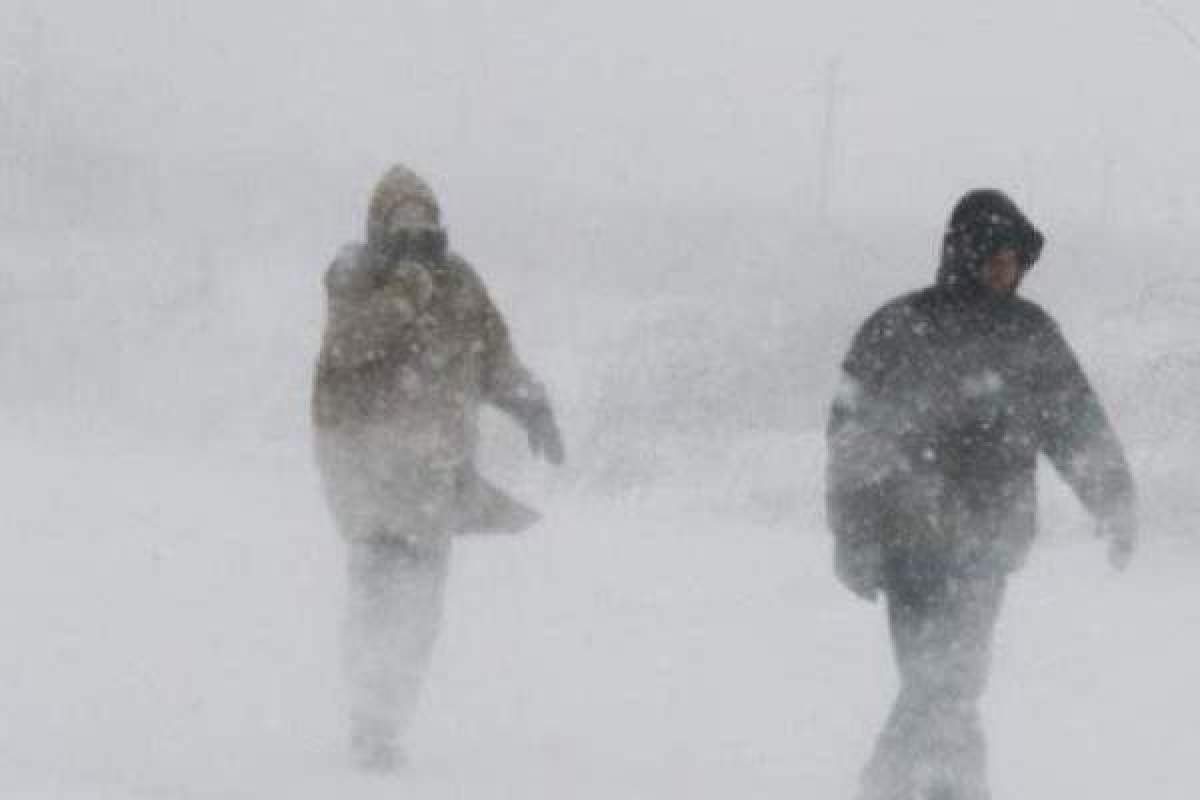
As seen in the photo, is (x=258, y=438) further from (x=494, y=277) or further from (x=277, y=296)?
(x=494, y=277)

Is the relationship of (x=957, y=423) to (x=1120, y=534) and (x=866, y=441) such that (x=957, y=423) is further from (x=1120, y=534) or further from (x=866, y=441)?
(x=1120, y=534)

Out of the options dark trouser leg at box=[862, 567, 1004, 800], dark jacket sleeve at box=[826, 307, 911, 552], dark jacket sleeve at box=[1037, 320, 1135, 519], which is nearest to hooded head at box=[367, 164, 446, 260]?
dark jacket sleeve at box=[826, 307, 911, 552]

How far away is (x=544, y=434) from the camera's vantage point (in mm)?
5898

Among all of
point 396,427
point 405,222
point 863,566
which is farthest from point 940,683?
point 405,222

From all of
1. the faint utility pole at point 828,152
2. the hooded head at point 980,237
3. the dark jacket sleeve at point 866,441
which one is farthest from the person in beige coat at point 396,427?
the faint utility pole at point 828,152

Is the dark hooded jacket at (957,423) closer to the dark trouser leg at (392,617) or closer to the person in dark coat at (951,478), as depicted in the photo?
the person in dark coat at (951,478)

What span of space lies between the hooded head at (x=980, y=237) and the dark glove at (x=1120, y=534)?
70 cm

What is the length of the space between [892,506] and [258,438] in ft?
62.0

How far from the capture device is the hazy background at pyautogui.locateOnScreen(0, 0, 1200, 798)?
7832 millimetres

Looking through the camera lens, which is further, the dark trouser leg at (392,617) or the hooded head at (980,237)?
the dark trouser leg at (392,617)

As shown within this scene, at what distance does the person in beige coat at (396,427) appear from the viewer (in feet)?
18.5

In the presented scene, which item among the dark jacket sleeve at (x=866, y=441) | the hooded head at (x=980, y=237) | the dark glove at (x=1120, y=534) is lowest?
the dark glove at (x=1120, y=534)

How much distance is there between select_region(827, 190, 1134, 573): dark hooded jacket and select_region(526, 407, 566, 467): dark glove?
112 cm

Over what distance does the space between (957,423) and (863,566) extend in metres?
0.45
